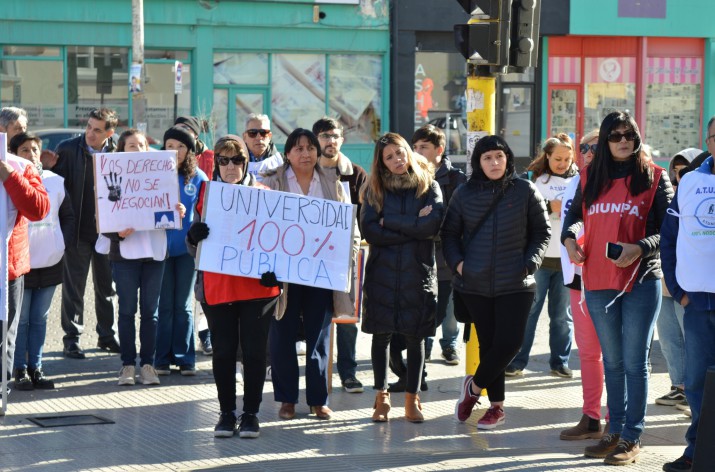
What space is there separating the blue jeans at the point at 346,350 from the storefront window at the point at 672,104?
2234 cm

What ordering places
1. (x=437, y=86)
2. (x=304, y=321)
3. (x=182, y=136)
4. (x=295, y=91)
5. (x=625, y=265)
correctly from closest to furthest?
Answer: 1. (x=625, y=265)
2. (x=304, y=321)
3. (x=182, y=136)
4. (x=295, y=91)
5. (x=437, y=86)

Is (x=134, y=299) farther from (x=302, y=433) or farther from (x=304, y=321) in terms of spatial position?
(x=302, y=433)

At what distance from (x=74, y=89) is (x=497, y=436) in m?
19.6

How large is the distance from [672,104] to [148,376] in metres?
23.7

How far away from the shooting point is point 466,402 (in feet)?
25.8

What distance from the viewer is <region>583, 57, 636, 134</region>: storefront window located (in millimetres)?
29469

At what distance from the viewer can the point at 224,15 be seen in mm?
26234

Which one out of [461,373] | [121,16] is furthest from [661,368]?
[121,16]

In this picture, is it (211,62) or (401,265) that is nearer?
(401,265)

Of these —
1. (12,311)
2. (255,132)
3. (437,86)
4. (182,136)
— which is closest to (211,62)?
(437,86)

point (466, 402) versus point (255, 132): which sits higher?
point (255, 132)

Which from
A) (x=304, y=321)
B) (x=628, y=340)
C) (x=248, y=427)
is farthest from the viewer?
(x=304, y=321)

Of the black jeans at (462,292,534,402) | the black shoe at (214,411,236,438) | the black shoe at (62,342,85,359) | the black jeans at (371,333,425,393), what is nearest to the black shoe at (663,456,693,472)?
the black jeans at (462,292,534,402)

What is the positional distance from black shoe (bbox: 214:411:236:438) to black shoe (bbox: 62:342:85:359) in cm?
287
